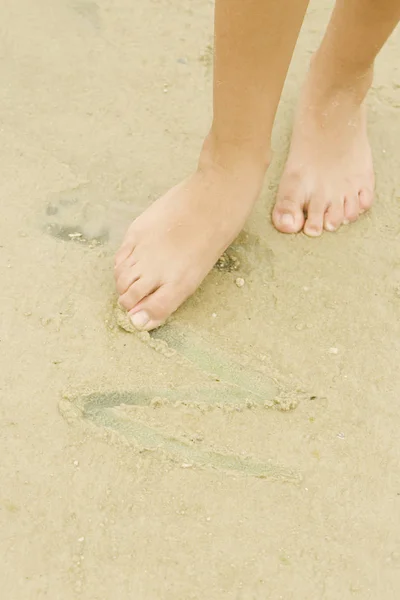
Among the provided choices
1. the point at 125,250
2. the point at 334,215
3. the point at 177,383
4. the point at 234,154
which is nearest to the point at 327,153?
the point at 334,215

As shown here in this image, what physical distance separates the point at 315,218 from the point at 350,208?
82 mm

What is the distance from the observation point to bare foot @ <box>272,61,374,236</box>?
1451mm

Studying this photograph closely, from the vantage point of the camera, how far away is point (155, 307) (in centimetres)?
126

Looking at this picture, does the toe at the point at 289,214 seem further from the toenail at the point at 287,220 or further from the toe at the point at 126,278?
the toe at the point at 126,278

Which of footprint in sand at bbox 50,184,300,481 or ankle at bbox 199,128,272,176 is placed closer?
footprint in sand at bbox 50,184,300,481

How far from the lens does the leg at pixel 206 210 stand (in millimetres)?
1179

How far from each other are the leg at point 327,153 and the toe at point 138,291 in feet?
1.06

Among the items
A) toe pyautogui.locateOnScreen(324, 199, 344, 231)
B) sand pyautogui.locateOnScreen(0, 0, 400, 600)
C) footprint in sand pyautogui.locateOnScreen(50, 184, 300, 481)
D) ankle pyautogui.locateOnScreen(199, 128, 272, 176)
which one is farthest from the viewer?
toe pyautogui.locateOnScreen(324, 199, 344, 231)

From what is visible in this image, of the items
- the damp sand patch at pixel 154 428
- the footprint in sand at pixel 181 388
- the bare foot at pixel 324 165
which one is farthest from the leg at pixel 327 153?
the damp sand patch at pixel 154 428

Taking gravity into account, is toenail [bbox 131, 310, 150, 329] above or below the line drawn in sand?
above

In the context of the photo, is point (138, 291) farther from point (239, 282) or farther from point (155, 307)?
point (239, 282)

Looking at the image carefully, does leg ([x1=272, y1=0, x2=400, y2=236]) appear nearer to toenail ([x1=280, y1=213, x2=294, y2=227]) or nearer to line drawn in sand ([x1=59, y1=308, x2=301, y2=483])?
toenail ([x1=280, y1=213, x2=294, y2=227])

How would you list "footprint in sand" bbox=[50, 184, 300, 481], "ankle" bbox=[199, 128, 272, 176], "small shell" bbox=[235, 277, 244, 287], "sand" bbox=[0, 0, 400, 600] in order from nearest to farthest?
"sand" bbox=[0, 0, 400, 600] < "footprint in sand" bbox=[50, 184, 300, 481] < "ankle" bbox=[199, 128, 272, 176] < "small shell" bbox=[235, 277, 244, 287]

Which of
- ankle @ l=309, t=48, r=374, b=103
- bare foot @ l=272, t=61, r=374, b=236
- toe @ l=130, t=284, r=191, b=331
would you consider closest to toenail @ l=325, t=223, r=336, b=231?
bare foot @ l=272, t=61, r=374, b=236
